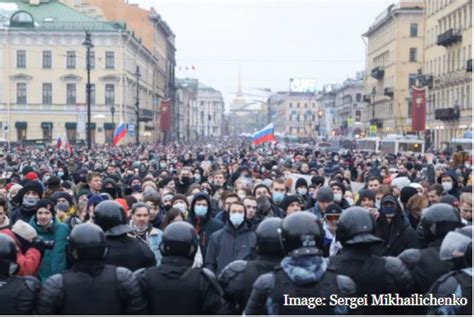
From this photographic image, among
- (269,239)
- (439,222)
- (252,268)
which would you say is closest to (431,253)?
(439,222)

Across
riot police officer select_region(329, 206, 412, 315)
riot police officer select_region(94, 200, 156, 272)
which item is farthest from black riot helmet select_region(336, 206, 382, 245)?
riot police officer select_region(94, 200, 156, 272)

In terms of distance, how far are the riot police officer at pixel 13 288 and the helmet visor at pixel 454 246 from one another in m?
2.46

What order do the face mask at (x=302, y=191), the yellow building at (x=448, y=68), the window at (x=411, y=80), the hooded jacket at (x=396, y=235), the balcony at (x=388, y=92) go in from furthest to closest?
the balcony at (x=388, y=92) → the window at (x=411, y=80) → the yellow building at (x=448, y=68) → the face mask at (x=302, y=191) → the hooded jacket at (x=396, y=235)

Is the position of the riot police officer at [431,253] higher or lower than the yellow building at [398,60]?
lower

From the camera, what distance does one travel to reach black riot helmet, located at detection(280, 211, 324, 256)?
5.24m

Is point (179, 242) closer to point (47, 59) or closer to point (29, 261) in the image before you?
point (29, 261)

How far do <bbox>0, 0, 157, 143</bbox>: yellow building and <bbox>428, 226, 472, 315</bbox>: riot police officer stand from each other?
73424 mm

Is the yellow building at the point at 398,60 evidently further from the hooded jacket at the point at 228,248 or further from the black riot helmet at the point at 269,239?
the black riot helmet at the point at 269,239

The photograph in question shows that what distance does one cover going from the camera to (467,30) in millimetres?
62250

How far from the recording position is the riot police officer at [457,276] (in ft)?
17.4

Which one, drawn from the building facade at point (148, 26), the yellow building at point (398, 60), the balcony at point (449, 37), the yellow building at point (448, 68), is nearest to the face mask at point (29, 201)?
the yellow building at point (448, 68)

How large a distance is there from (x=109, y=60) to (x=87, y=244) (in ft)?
247

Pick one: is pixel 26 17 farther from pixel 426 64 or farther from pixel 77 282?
pixel 77 282

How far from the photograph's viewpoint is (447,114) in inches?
2589
